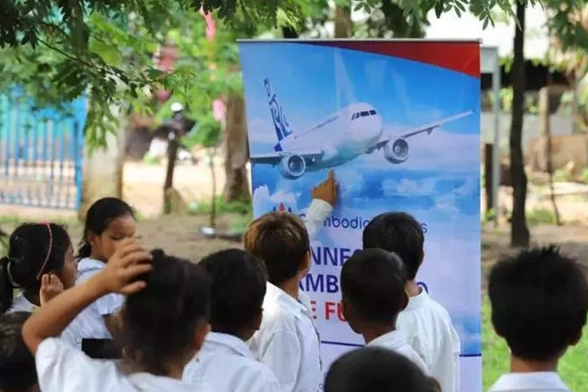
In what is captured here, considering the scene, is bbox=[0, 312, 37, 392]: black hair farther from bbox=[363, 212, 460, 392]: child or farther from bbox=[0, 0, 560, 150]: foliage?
bbox=[0, 0, 560, 150]: foliage

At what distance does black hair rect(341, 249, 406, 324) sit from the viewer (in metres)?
3.03

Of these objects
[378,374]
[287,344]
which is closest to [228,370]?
[287,344]

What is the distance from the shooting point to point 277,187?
4594 mm

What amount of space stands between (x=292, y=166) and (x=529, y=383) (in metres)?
2.24

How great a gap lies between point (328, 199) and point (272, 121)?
0.42m

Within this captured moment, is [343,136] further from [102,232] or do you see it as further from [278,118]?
[102,232]

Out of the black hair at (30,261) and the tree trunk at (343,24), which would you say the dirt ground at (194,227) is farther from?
the black hair at (30,261)

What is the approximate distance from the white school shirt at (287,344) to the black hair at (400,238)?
1.28ft

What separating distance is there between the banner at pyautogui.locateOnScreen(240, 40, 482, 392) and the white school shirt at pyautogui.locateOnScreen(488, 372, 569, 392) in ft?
→ 5.79

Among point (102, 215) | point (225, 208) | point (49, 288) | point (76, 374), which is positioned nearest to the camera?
point (76, 374)

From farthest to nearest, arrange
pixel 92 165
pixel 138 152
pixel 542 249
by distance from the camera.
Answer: pixel 138 152, pixel 92 165, pixel 542 249

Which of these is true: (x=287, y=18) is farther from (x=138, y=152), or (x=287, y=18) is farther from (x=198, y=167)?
(x=138, y=152)

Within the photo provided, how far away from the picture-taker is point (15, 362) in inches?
109

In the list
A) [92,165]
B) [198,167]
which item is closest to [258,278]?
[92,165]
